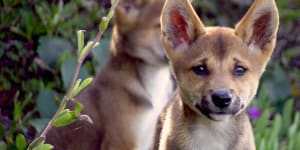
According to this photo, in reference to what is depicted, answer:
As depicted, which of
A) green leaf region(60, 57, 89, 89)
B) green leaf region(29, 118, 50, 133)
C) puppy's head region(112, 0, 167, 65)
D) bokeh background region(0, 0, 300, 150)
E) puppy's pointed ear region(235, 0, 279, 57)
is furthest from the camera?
green leaf region(60, 57, 89, 89)

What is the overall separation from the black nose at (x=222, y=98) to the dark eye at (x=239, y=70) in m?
0.17

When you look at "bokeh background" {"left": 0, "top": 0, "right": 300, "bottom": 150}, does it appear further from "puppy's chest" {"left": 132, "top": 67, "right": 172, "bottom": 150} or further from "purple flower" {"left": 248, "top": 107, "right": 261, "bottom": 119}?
"puppy's chest" {"left": 132, "top": 67, "right": 172, "bottom": 150}

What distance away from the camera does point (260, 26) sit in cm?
498

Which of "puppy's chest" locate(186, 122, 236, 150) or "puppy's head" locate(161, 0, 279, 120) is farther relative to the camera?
"puppy's chest" locate(186, 122, 236, 150)

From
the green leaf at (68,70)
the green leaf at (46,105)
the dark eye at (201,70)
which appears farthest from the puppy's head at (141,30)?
the dark eye at (201,70)

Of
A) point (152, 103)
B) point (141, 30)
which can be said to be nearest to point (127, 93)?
point (152, 103)

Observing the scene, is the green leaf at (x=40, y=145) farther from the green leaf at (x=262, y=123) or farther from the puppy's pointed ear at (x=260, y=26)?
the green leaf at (x=262, y=123)

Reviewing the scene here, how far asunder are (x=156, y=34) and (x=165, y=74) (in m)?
0.28

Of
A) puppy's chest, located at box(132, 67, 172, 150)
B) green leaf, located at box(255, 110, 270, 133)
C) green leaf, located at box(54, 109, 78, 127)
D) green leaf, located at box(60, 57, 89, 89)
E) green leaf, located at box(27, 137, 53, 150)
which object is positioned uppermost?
green leaf, located at box(54, 109, 78, 127)

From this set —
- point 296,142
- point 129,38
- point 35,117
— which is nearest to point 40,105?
point 35,117

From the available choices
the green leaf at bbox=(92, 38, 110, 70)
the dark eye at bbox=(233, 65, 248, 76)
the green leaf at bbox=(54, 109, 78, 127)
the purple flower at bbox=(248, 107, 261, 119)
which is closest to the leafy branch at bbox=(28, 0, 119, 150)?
the green leaf at bbox=(54, 109, 78, 127)

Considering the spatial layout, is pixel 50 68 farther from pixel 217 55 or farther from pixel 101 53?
pixel 217 55

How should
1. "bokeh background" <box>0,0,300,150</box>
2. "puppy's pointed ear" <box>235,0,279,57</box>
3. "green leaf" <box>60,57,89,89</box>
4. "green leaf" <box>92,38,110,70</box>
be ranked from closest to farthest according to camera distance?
"puppy's pointed ear" <box>235,0,279,57</box> → "bokeh background" <box>0,0,300,150</box> → "green leaf" <box>60,57,89,89</box> → "green leaf" <box>92,38,110,70</box>

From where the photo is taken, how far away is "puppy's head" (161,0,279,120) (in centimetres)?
471
